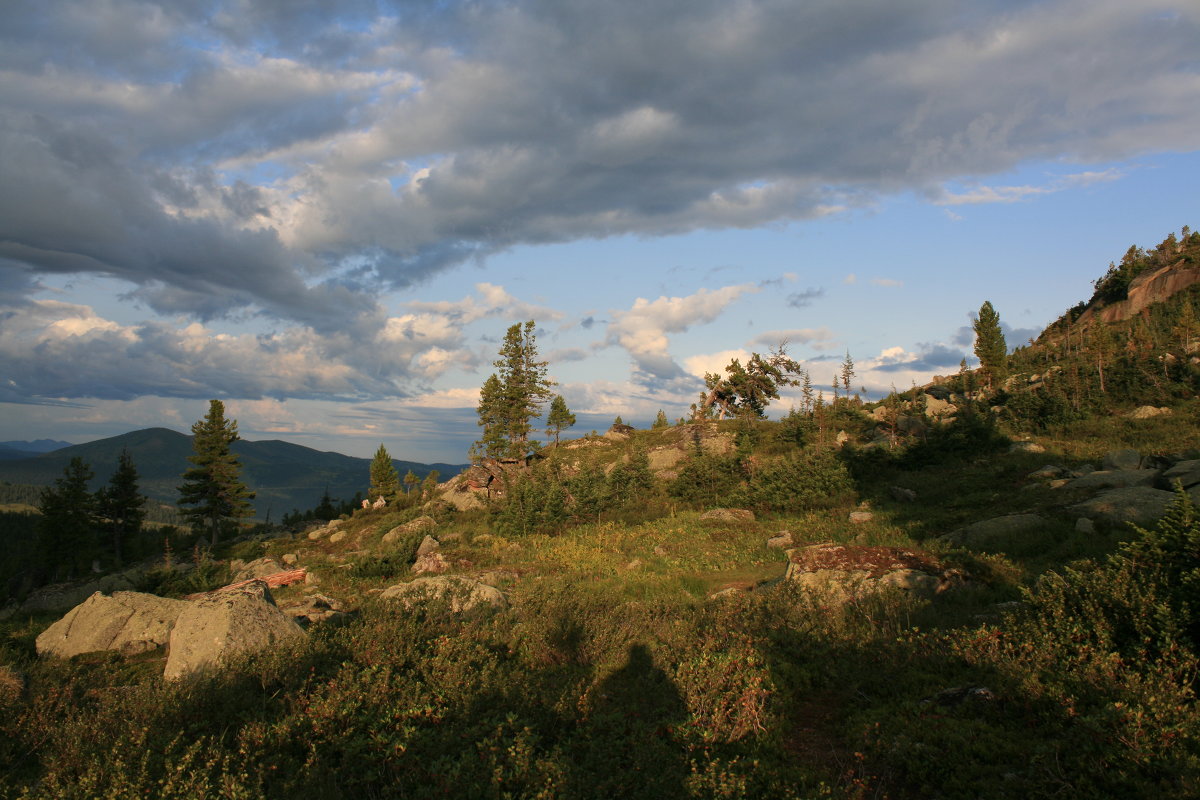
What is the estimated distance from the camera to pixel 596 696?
6.95 m

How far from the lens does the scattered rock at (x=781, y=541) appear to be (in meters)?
19.3

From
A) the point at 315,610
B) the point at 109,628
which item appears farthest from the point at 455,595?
the point at 109,628

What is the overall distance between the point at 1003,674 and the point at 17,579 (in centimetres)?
6545

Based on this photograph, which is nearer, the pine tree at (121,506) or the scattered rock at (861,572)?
the scattered rock at (861,572)

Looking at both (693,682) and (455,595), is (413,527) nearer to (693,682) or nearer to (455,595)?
(455,595)

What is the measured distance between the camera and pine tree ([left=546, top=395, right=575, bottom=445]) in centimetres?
5669

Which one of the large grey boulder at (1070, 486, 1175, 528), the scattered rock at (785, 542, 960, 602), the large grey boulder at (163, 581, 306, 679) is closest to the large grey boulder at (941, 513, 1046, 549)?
the large grey boulder at (1070, 486, 1175, 528)

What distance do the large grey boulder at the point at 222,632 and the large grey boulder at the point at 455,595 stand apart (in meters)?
2.00

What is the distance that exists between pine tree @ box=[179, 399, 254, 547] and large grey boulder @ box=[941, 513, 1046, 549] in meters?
55.1


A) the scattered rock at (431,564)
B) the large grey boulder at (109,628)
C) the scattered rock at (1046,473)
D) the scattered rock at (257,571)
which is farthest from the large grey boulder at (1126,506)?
the scattered rock at (257,571)

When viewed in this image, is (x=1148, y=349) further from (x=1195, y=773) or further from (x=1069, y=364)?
(x=1195, y=773)

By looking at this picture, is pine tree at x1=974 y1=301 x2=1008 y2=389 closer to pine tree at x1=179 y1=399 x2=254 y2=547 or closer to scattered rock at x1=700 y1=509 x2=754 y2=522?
scattered rock at x1=700 y1=509 x2=754 y2=522

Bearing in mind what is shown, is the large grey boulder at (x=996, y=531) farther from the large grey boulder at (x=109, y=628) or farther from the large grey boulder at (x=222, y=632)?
the large grey boulder at (x=109, y=628)

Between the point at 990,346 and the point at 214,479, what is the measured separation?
7741cm
